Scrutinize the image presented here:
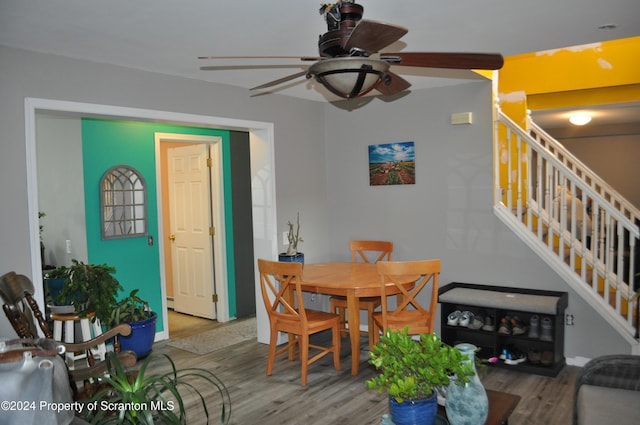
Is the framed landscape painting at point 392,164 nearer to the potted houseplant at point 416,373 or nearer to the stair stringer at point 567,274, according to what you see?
the stair stringer at point 567,274

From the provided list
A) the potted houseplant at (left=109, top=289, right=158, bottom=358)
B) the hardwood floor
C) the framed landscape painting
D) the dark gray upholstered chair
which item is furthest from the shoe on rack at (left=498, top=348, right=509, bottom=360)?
the potted houseplant at (left=109, top=289, right=158, bottom=358)

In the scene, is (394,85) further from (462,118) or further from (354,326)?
(462,118)

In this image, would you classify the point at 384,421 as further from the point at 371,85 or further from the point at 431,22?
the point at 431,22

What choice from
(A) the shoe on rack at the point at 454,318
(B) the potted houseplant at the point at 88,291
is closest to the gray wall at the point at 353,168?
(A) the shoe on rack at the point at 454,318

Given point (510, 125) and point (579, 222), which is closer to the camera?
point (510, 125)

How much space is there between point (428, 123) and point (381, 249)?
129 cm

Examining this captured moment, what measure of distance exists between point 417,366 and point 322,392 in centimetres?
187

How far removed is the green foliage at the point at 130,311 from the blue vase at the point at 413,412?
3.09 metres

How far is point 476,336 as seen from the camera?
4371 millimetres

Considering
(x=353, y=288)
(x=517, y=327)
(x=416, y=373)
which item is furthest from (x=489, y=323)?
(x=416, y=373)

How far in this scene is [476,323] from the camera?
426 centimetres

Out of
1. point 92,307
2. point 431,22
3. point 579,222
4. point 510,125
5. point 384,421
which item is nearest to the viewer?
point 384,421

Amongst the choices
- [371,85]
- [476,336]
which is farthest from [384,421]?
[476,336]

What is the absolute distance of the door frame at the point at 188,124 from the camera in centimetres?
322
